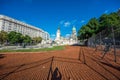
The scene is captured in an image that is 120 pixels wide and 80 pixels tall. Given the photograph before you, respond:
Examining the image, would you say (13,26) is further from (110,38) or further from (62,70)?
(62,70)

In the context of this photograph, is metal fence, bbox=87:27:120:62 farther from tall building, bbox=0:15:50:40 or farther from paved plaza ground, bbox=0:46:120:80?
tall building, bbox=0:15:50:40

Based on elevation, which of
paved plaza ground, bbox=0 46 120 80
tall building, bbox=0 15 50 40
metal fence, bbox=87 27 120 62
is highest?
tall building, bbox=0 15 50 40

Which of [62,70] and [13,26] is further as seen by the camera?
[13,26]

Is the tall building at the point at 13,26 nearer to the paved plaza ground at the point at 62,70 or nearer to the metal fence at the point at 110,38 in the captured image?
the metal fence at the point at 110,38

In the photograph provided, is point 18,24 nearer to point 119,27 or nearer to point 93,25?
point 93,25

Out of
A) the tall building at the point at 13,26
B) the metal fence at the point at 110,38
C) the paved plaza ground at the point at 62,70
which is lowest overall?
the paved plaza ground at the point at 62,70

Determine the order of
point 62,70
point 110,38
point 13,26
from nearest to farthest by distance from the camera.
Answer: point 62,70
point 110,38
point 13,26

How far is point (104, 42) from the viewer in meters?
11.8

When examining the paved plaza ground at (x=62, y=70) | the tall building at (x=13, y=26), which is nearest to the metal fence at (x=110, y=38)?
the paved plaza ground at (x=62, y=70)

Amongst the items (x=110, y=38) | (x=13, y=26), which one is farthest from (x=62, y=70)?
(x=13, y=26)

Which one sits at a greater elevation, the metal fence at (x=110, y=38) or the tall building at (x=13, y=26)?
the tall building at (x=13, y=26)

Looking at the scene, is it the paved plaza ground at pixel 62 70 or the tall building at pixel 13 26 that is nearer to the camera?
the paved plaza ground at pixel 62 70

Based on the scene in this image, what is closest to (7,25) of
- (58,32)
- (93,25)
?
(58,32)

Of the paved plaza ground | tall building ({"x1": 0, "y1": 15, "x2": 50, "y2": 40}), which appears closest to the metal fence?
the paved plaza ground
